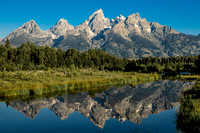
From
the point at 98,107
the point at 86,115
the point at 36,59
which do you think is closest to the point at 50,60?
the point at 36,59

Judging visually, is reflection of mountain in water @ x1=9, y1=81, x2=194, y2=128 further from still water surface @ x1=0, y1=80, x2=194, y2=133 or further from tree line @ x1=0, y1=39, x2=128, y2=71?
tree line @ x1=0, y1=39, x2=128, y2=71

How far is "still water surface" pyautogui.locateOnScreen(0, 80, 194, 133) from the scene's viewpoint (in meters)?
29.5

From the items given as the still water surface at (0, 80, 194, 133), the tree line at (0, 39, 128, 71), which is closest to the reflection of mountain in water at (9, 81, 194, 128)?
the still water surface at (0, 80, 194, 133)

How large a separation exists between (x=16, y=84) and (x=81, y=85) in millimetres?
22112

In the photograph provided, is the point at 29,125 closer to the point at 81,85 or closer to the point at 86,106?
the point at 86,106

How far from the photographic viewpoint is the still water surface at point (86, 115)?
2955 centimetres

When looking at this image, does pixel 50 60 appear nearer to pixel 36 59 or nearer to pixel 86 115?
pixel 36 59

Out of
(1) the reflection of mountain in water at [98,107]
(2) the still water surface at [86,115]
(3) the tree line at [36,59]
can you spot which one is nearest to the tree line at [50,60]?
(3) the tree line at [36,59]

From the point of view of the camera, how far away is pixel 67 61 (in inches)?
5413

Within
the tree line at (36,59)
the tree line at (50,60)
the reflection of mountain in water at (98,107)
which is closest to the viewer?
the reflection of mountain in water at (98,107)

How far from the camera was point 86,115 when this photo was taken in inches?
1448

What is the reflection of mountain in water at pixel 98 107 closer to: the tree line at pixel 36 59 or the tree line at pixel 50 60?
the tree line at pixel 36 59

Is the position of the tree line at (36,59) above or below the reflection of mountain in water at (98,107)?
above

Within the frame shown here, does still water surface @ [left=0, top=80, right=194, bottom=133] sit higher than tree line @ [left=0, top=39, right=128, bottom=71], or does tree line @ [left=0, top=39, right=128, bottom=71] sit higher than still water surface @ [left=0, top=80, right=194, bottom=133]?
tree line @ [left=0, top=39, right=128, bottom=71]
